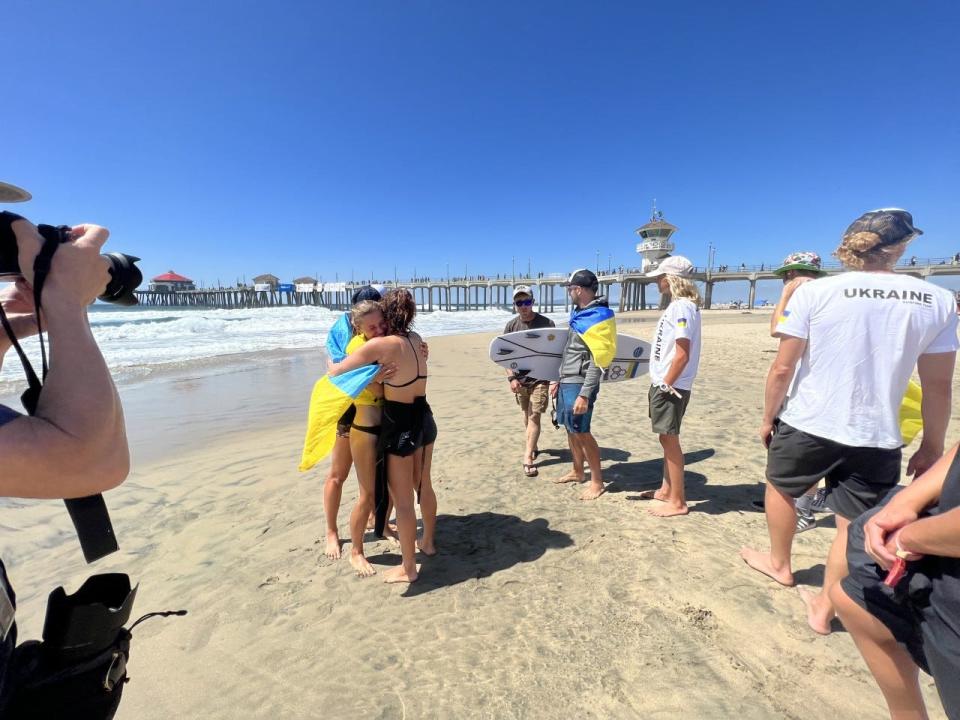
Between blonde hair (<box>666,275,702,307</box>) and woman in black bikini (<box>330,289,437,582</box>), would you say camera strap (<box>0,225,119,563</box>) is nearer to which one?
woman in black bikini (<box>330,289,437,582</box>)

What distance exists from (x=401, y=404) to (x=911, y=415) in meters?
2.72

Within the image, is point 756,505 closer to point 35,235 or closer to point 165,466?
point 35,235

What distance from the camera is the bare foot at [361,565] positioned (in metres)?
2.86

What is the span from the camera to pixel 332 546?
3.11 metres

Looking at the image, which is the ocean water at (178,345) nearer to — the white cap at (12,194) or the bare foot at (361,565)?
the bare foot at (361,565)

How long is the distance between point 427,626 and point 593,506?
1.77 meters

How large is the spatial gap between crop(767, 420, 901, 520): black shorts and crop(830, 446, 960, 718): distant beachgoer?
2.25 ft

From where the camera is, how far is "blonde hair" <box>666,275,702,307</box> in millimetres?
3359

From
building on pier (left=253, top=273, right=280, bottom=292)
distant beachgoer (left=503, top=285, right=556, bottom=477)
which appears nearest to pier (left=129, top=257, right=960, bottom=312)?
building on pier (left=253, top=273, right=280, bottom=292)

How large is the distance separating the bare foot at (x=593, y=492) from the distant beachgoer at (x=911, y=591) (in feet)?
7.54

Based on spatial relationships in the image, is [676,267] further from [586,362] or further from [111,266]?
[111,266]

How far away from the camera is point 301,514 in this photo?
378cm

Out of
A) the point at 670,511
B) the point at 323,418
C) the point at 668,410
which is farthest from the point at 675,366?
the point at 323,418

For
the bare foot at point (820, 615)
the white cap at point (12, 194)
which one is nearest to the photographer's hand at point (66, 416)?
the white cap at point (12, 194)
